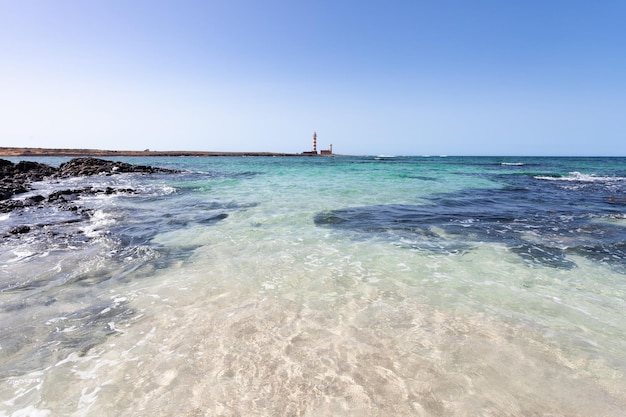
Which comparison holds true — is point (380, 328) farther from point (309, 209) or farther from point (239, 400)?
point (309, 209)

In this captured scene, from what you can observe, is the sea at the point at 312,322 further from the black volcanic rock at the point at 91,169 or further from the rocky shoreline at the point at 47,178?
the black volcanic rock at the point at 91,169

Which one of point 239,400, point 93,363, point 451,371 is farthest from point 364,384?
point 93,363

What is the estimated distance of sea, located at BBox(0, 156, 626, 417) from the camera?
2.70m

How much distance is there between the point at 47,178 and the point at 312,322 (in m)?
28.9

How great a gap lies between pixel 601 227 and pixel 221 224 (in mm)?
10670

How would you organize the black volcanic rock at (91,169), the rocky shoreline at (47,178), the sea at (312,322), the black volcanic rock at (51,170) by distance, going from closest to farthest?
1. the sea at (312,322)
2. the rocky shoreline at (47,178)
3. the black volcanic rock at (51,170)
4. the black volcanic rock at (91,169)

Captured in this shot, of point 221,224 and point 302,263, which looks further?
point 221,224

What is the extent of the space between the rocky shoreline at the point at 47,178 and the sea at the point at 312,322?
433cm

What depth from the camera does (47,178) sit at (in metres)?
24.0

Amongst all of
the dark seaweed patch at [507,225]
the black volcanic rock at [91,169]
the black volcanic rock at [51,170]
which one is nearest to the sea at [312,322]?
the dark seaweed patch at [507,225]

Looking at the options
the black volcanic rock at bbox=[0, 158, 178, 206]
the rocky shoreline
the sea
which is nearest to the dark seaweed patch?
the sea

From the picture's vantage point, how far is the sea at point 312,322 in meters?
2.70

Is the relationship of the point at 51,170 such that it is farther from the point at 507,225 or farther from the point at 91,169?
the point at 507,225

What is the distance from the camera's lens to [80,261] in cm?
595
